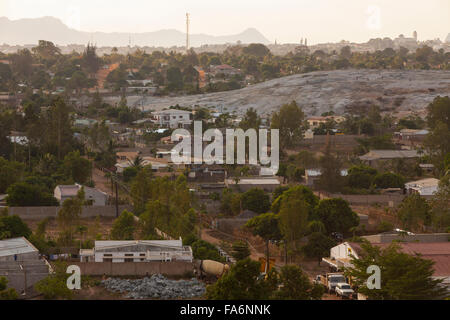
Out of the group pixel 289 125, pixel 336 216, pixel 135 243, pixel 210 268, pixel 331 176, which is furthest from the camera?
pixel 289 125

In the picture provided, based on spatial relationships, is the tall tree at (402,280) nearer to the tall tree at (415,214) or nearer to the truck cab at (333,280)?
the truck cab at (333,280)

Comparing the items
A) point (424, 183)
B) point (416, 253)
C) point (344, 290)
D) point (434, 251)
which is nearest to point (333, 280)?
point (344, 290)

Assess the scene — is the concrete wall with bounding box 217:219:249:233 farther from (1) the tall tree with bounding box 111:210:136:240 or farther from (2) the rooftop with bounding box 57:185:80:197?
(2) the rooftop with bounding box 57:185:80:197

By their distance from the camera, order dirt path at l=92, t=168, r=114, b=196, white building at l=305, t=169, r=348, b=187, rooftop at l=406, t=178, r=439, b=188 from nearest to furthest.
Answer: rooftop at l=406, t=178, r=439, b=188 → dirt path at l=92, t=168, r=114, b=196 → white building at l=305, t=169, r=348, b=187

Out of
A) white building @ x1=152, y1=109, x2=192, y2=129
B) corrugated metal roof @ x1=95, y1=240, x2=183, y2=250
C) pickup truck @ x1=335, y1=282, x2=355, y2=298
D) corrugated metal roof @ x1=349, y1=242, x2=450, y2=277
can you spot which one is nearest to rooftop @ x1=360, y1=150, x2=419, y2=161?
white building @ x1=152, y1=109, x2=192, y2=129

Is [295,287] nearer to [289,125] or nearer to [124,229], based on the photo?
[124,229]

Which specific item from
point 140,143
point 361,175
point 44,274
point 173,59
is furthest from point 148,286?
point 173,59

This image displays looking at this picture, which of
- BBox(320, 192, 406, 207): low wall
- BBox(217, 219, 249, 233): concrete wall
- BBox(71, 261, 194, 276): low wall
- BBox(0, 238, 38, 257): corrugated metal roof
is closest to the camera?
BBox(71, 261, 194, 276): low wall
